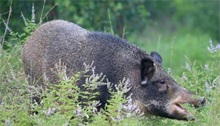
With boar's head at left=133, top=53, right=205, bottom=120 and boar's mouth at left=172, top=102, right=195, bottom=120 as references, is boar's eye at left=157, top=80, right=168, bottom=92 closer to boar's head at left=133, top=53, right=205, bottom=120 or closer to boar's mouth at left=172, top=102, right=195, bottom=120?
boar's head at left=133, top=53, right=205, bottom=120

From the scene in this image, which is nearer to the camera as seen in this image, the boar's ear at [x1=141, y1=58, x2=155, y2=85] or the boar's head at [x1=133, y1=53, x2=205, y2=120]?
the boar's head at [x1=133, y1=53, x2=205, y2=120]

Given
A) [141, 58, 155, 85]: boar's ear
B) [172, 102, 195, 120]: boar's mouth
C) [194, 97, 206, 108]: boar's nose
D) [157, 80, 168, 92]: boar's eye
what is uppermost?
[141, 58, 155, 85]: boar's ear

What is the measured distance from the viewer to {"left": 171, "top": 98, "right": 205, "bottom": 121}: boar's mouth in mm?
9695

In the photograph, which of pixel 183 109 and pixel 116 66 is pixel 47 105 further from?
pixel 183 109

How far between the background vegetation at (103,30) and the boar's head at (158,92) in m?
0.15

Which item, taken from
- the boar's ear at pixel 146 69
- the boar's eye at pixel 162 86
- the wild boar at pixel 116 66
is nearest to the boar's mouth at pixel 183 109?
the wild boar at pixel 116 66

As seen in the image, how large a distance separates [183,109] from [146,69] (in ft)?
2.24

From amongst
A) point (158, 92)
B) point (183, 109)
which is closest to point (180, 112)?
point (183, 109)

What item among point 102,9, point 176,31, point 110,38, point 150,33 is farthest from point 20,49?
point 176,31

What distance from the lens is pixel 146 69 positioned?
33.5ft

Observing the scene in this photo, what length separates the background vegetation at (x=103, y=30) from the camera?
8.92m

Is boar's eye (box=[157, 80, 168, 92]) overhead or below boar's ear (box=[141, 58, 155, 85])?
below

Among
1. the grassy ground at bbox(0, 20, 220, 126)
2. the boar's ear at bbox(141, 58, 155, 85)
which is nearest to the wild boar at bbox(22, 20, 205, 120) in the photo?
the boar's ear at bbox(141, 58, 155, 85)

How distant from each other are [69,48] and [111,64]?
628 millimetres
